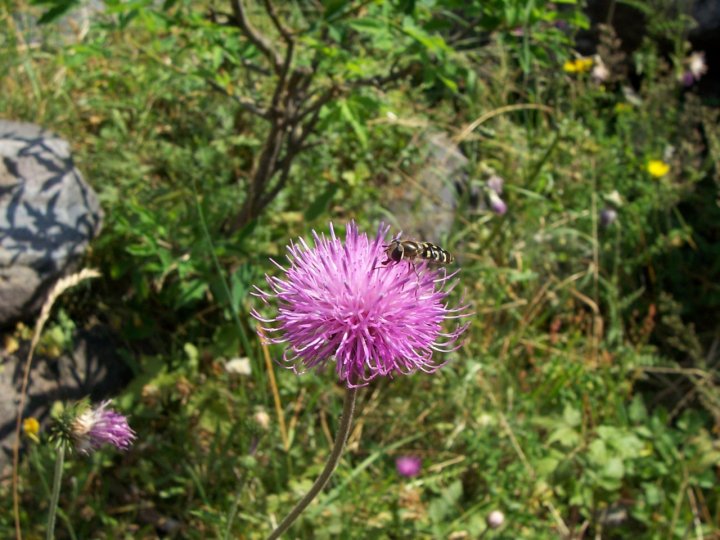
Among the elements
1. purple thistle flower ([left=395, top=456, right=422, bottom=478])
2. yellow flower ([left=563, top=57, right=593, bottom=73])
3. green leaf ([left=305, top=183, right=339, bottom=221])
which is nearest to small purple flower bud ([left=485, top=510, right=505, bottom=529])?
purple thistle flower ([left=395, top=456, right=422, bottom=478])

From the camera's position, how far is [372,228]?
3707 mm

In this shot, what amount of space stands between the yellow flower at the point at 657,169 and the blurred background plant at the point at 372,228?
0.01m

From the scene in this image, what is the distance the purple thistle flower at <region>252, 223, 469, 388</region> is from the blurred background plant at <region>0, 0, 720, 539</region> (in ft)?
1.97

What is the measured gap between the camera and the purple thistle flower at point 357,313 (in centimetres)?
160

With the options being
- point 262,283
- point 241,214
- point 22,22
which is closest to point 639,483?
Result: point 262,283

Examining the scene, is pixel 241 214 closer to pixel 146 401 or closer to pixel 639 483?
pixel 146 401

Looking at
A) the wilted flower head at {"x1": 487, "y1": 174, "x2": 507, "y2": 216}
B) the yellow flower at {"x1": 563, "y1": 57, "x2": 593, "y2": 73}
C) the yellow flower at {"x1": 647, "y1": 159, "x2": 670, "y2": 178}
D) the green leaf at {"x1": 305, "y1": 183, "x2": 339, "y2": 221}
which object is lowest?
the wilted flower head at {"x1": 487, "y1": 174, "x2": 507, "y2": 216}

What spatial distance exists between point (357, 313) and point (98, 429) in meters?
0.73

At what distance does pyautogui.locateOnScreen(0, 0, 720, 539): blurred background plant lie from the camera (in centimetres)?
270

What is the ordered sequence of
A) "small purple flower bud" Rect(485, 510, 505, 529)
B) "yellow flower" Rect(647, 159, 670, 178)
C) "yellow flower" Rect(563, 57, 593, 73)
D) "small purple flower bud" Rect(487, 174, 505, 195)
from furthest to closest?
"yellow flower" Rect(563, 57, 593, 73), "yellow flower" Rect(647, 159, 670, 178), "small purple flower bud" Rect(487, 174, 505, 195), "small purple flower bud" Rect(485, 510, 505, 529)

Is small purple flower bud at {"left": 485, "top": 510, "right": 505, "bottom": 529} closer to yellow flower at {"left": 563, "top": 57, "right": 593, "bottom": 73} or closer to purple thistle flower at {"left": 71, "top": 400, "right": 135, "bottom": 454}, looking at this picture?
purple thistle flower at {"left": 71, "top": 400, "right": 135, "bottom": 454}

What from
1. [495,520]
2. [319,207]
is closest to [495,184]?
[319,207]

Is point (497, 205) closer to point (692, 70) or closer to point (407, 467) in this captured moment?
point (407, 467)

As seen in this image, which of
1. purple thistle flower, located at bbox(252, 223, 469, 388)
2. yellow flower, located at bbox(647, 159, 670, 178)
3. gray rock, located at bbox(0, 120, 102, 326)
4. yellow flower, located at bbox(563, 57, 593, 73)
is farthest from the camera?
yellow flower, located at bbox(563, 57, 593, 73)
